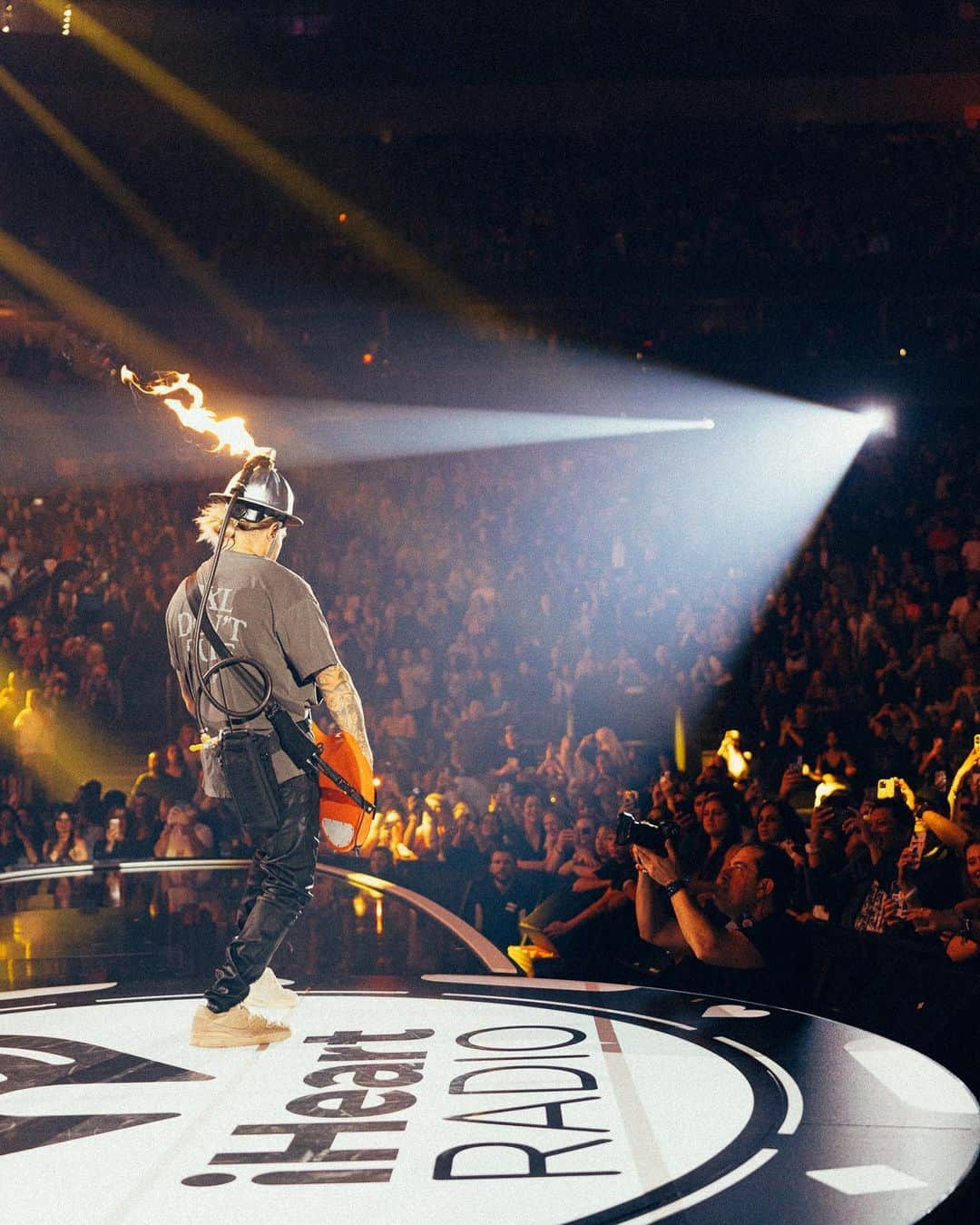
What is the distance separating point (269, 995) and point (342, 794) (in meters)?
0.59

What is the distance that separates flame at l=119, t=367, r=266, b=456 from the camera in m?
3.49

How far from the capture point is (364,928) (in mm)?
5043

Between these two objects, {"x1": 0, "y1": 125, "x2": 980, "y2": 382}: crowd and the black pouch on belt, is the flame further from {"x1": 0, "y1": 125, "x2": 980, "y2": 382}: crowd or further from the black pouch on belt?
{"x1": 0, "y1": 125, "x2": 980, "y2": 382}: crowd

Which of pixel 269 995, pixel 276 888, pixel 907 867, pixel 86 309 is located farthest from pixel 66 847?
pixel 86 309

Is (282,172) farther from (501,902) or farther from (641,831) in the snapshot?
(641,831)

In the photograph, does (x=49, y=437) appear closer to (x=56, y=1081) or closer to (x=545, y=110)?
(x=545, y=110)

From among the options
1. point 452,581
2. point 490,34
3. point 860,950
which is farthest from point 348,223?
point 860,950

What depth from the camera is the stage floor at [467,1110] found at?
6.17 feet

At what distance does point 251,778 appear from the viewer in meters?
3.12

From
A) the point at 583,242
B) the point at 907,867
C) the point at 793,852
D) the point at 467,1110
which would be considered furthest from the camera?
the point at 583,242

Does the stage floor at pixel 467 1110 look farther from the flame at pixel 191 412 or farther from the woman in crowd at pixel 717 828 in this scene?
the flame at pixel 191 412

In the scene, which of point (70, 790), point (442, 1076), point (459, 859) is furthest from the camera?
point (70, 790)

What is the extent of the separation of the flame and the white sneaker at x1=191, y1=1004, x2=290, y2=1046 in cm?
145

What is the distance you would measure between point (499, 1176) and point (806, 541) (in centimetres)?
1114
